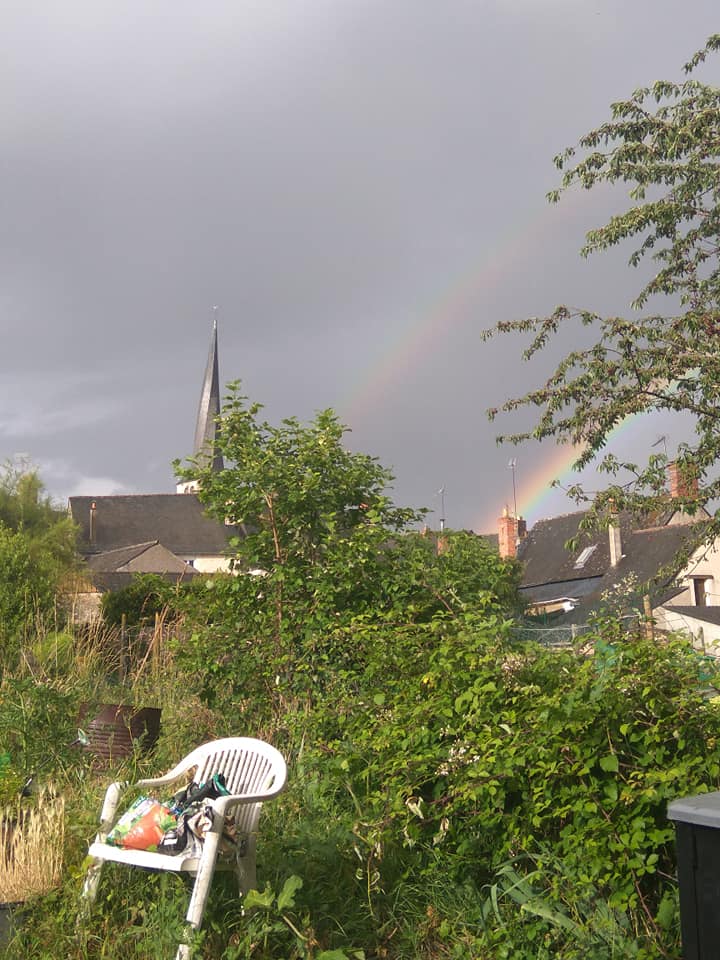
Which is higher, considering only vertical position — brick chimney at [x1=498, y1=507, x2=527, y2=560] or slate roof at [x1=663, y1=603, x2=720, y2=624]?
brick chimney at [x1=498, y1=507, x2=527, y2=560]

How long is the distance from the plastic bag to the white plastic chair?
0.14ft

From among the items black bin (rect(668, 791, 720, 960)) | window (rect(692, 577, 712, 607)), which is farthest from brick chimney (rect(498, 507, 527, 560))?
black bin (rect(668, 791, 720, 960))

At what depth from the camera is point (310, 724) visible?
15.6 feet

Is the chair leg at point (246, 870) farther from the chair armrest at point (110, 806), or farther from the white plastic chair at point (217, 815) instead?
the chair armrest at point (110, 806)

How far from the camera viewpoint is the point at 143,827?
340cm

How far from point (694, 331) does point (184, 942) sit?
1366 cm

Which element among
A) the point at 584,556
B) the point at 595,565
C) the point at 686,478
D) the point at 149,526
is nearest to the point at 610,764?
the point at 686,478

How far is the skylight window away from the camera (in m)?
45.1

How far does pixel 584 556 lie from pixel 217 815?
43881mm

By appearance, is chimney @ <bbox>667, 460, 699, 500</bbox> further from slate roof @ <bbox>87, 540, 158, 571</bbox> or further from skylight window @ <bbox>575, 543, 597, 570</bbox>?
slate roof @ <bbox>87, 540, 158, 571</bbox>

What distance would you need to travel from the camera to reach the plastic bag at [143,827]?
3.37 meters

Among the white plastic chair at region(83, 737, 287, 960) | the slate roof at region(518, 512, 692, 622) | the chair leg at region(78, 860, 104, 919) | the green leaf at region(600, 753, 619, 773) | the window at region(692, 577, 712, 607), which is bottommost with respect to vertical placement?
the chair leg at region(78, 860, 104, 919)

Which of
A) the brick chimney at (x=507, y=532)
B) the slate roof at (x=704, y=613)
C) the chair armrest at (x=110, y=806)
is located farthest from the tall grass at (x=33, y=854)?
the brick chimney at (x=507, y=532)

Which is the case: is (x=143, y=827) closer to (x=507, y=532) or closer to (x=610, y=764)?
(x=610, y=764)
